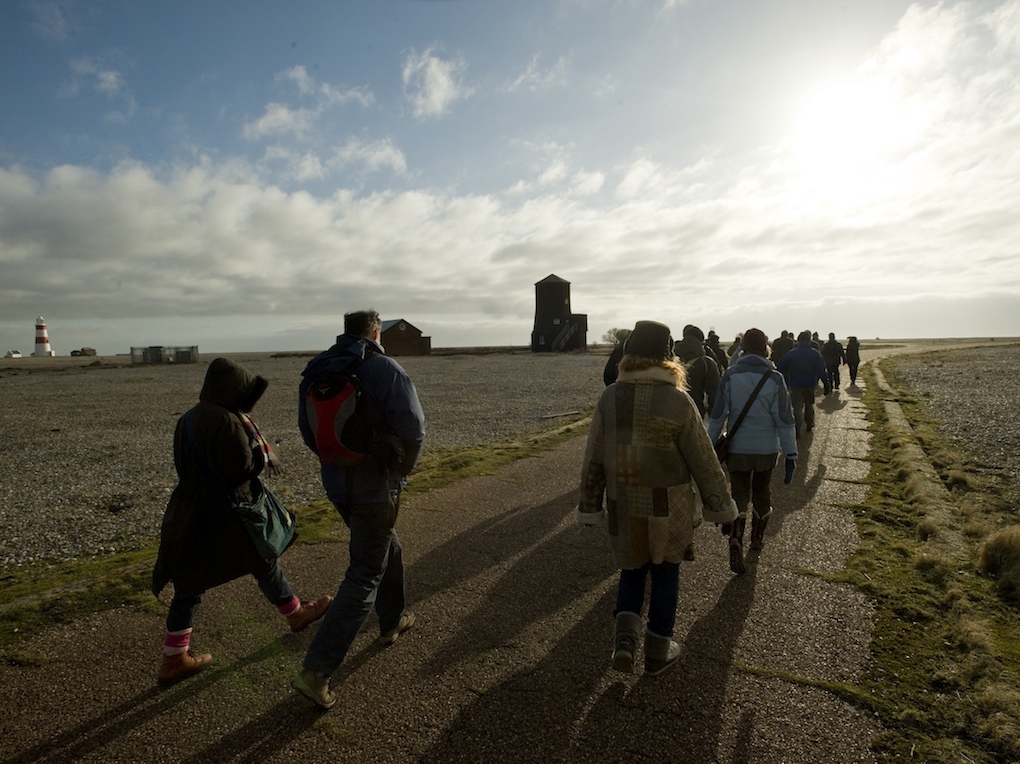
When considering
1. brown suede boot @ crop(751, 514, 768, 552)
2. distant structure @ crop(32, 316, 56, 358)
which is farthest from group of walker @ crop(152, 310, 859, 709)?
distant structure @ crop(32, 316, 56, 358)

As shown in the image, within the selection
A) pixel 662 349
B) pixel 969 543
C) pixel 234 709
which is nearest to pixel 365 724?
pixel 234 709

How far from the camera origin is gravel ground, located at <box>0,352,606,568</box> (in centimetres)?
716

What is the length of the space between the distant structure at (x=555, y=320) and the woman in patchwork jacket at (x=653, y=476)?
64.7 m

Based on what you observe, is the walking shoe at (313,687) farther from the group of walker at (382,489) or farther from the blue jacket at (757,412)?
the blue jacket at (757,412)

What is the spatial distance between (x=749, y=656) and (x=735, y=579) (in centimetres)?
128

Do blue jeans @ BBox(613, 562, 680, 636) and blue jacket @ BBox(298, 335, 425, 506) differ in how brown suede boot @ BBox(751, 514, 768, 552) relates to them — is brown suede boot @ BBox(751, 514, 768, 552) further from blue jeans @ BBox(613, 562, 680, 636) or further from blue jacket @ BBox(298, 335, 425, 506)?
blue jacket @ BBox(298, 335, 425, 506)

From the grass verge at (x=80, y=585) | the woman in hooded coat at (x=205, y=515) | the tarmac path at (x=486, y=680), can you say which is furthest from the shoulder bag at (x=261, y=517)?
the grass verge at (x=80, y=585)

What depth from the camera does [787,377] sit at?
1113 centimetres

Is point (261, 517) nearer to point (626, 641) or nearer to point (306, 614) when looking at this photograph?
point (306, 614)

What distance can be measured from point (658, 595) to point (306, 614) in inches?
91.3

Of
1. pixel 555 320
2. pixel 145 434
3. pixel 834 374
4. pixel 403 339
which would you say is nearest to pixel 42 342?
pixel 403 339

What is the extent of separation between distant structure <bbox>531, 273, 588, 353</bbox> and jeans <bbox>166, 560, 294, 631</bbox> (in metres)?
64.6

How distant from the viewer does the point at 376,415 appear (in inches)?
133

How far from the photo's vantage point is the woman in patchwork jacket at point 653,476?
3.41m
